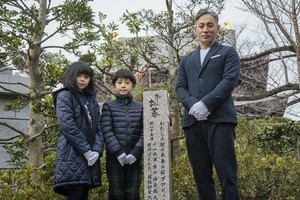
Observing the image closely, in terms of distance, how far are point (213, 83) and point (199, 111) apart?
12.0 inches

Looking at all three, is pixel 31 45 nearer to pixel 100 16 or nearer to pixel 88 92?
pixel 100 16

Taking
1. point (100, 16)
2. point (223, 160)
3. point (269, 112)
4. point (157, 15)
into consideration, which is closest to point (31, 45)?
point (100, 16)

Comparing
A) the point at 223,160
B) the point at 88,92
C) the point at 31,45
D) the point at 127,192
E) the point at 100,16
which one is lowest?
the point at 127,192

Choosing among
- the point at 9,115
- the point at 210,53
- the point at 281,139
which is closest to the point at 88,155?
the point at 210,53

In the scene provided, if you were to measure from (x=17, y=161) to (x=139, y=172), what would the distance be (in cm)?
237

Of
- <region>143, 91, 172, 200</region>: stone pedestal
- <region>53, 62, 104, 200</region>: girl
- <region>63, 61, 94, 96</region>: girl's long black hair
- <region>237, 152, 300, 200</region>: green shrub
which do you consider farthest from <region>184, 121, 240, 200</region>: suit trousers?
<region>237, 152, 300, 200</region>: green shrub

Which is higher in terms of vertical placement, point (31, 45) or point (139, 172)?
point (31, 45)

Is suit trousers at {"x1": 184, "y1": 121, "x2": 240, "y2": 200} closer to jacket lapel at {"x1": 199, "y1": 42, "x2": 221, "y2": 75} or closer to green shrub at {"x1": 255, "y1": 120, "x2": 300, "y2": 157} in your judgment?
jacket lapel at {"x1": 199, "y1": 42, "x2": 221, "y2": 75}

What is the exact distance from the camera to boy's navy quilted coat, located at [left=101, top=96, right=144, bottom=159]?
3602 mm

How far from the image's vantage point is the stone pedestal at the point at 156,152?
372cm

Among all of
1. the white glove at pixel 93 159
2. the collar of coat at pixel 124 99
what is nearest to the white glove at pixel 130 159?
the white glove at pixel 93 159

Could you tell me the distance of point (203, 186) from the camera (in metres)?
3.12

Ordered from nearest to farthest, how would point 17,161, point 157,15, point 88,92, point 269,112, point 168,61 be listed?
point 88,92
point 17,161
point 157,15
point 168,61
point 269,112

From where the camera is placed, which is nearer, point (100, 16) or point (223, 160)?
point (223, 160)
